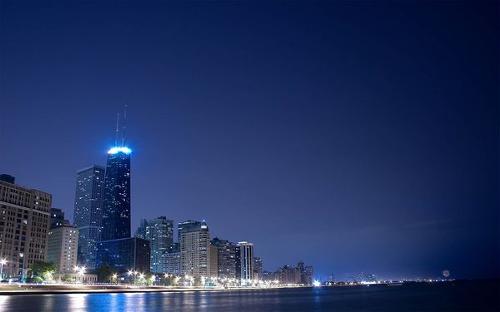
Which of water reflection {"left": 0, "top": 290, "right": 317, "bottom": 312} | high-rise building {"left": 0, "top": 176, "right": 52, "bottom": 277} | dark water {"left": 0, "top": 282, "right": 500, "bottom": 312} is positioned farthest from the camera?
high-rise building {"left": 0, "top": 176, "right": 52, "bottom": 277}

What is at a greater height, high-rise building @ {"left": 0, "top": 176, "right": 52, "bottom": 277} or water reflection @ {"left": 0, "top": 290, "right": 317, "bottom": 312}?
high-rise building @ {"left": 0, "top": 176, "right": 52, "bottom": 277}

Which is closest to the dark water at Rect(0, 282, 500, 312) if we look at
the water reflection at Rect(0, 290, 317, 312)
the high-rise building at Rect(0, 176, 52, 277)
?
the water reflection at Rect(0, 290, 317, 312)

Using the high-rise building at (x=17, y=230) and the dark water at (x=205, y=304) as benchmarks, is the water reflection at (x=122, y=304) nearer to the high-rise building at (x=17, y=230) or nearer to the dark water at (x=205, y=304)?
the dark water at (x=205, y=304)

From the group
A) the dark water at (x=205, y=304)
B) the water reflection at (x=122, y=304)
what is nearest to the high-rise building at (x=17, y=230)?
the dark water at (x=205, y=304)

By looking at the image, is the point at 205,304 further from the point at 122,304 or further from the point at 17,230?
the point at 17,230

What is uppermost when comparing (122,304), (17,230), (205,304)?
(17,230)

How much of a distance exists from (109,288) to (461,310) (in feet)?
372

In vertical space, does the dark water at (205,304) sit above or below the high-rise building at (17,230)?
below

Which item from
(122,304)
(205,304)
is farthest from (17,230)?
(205,304)

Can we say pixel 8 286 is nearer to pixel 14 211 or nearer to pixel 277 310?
pixel 277 310

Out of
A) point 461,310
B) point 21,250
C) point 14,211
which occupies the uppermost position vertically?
point 14,211

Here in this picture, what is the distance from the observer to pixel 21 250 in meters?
193

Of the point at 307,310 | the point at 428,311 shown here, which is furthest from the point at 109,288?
the point at 428,311

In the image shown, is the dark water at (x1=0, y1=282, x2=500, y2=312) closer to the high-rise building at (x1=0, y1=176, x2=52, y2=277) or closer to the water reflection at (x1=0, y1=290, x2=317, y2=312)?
the water reflection at (x1=0, y1=290, x2=317, y2=312)
